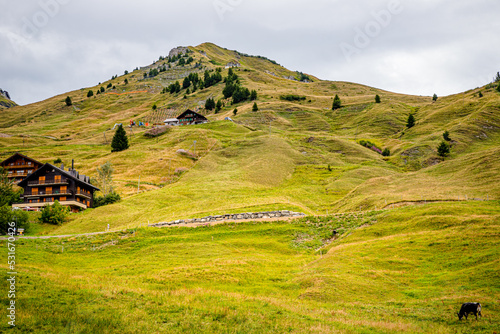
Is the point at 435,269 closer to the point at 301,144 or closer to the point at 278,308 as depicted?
the point at 278,308

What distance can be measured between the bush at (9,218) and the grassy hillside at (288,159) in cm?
487

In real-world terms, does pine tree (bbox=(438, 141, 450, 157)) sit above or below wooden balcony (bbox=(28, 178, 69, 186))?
above

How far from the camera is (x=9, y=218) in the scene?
52.6 metres

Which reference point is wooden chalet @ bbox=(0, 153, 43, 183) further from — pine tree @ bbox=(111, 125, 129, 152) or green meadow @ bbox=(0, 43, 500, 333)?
pine tree @ bbox=(111, 125, 129, 152)

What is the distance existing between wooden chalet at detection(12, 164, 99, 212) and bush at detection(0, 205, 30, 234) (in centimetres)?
2147

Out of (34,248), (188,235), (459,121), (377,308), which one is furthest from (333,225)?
(459,121)

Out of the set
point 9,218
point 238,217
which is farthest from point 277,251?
point 9,218

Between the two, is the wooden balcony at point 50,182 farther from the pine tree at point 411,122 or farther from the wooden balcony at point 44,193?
the pine tree at point 411,122

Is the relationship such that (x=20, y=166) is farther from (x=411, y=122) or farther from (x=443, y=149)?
(x=411, y=122)

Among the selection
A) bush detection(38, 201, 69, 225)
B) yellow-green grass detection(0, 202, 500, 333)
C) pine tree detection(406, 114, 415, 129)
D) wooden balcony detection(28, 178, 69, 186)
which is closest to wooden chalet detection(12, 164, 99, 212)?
wooden balcony detection(28, 178, 69, 186)

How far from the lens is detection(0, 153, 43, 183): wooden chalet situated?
99375 mm

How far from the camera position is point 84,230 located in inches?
2325

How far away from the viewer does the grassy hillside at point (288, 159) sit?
6303 centimetres

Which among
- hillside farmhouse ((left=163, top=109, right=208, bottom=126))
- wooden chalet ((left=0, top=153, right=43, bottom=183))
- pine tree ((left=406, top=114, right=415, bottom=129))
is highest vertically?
hillside farmhouse ((left=163, top=109, right=208, bottom=126))
